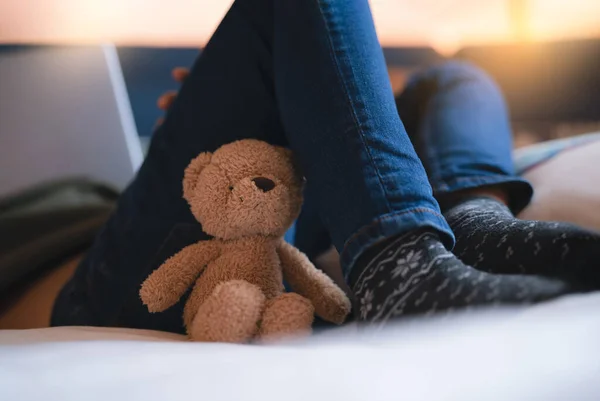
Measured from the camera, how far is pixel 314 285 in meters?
0.53

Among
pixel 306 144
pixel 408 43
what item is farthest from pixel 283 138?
pixel 408 43

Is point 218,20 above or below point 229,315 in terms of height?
above

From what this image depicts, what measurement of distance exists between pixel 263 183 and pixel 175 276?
0.13 meters

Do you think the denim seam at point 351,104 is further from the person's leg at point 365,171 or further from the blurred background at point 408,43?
the blurred background at point 408,43

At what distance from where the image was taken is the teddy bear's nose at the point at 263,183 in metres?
0.51

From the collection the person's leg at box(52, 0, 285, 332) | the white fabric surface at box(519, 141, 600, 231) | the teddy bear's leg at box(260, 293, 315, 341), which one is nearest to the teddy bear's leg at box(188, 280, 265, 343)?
the teddy bear's leg at box(260, 293, 315, 341)

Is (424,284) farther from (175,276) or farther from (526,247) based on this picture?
(175,276)

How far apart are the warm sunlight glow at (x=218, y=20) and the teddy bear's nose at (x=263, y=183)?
30.2 inches

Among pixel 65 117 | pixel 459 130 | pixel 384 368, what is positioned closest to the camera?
pixel 384 368

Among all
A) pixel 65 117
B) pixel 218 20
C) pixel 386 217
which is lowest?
pixel 386 217

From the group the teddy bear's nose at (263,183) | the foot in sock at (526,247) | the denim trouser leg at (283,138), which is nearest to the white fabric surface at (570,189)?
the foot in sock at (526,247)

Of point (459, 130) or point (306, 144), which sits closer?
point (306, 144)

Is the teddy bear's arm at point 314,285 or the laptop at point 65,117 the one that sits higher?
the laptop at point 65,117

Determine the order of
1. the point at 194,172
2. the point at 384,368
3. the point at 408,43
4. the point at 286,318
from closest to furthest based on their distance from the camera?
the point at 384,368 < the point at 286,318 < the point at 194,172 < the point at 408,43
